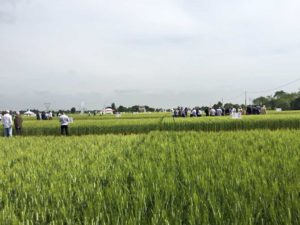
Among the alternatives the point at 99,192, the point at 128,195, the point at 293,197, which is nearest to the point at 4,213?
the point at 99,192

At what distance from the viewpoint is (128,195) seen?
135 inches

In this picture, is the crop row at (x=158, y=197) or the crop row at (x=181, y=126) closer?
the crop row at (x=158, y=197)

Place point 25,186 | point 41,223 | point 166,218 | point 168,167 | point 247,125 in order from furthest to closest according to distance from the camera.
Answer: point 247,125
point 168,167
point 25,186
point 41,223
point 166,218

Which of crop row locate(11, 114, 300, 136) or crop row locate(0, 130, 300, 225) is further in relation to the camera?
crop row locate(11, 114, 300, 136)

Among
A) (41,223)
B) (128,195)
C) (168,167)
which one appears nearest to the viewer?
(41,223)

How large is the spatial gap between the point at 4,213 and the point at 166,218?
1431 millimetres

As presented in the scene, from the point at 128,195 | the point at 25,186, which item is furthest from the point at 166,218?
the point at 25,186

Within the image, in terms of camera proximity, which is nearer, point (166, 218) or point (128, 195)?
point (166, 218)

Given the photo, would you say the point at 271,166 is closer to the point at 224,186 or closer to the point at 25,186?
the point at 224,186

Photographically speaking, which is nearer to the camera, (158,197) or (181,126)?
(158,197)

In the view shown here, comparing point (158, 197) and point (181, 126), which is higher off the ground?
point (158, 197)

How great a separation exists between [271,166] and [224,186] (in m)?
1.45

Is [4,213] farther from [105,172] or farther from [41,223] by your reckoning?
[105,172]

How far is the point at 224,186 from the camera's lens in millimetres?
3602
